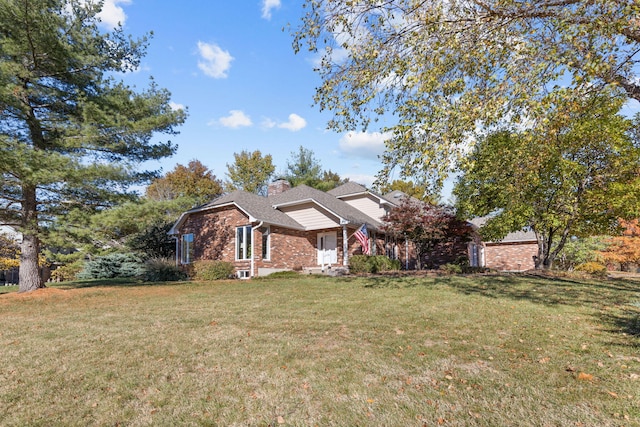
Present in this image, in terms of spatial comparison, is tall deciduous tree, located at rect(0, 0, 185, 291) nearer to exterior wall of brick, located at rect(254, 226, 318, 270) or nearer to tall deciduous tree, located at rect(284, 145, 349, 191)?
exterior wall of brick, located at rect(254, 226, 318, 270)

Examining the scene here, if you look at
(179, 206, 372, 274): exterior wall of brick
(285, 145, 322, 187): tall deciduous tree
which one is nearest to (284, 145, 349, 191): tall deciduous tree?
(285, 145, 322, 187): tall deciduous tree

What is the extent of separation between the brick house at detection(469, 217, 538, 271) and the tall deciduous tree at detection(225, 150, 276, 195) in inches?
906

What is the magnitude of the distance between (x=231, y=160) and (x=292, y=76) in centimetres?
3331

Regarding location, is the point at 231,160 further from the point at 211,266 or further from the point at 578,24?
the point at 578,24

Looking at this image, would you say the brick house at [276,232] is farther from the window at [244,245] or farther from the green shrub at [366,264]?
the green shrub at [366,264]

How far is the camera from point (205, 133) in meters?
15.1

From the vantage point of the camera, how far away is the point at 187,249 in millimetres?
20984

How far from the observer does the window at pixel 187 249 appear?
20.8 metres

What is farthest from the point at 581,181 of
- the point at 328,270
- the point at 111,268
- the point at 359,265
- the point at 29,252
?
the point at 111,268

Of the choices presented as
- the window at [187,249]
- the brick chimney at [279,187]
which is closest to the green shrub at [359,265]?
the window at [187,249]

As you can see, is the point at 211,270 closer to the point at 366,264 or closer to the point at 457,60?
the point at 366,264

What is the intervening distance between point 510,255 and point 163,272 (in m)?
26.0

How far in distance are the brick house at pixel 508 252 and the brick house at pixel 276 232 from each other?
36.8ft

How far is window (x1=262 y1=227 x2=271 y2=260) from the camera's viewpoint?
18952 millimetres
